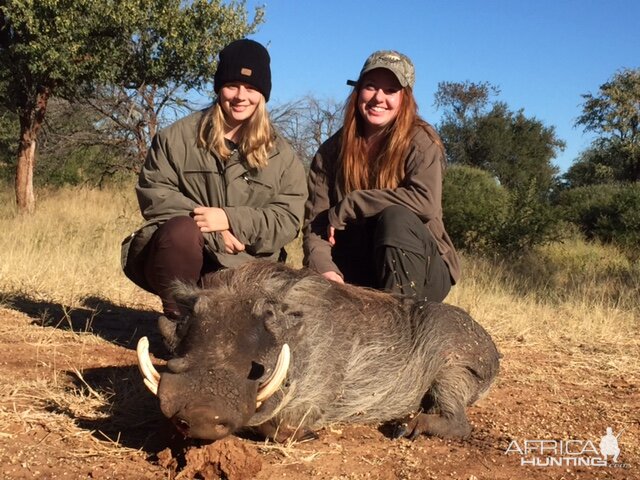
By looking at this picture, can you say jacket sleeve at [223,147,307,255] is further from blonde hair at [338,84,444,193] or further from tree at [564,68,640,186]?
tree at [564,68,640,186]

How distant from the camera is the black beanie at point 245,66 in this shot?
3482 millimetres

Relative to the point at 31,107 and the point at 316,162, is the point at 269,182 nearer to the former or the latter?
the point at 316,162

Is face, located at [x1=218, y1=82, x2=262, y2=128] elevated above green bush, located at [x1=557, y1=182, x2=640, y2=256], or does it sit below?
above

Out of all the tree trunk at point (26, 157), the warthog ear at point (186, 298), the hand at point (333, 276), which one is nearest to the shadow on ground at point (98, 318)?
the hand at point (333, 276)

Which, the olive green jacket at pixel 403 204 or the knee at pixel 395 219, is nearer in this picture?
the knee at pixel 395 219

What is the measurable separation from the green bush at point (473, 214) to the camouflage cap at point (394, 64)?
6.97 m

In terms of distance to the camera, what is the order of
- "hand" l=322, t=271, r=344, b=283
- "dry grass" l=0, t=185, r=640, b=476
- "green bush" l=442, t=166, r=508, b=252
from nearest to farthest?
"dry grass" l=0, t=185, r=640, b=476 < "hand" l=322, t=271, r=344, b=283 < "green bush" l=442, t=166, r=508, b=252

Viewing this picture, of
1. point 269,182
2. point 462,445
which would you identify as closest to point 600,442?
point 462,445

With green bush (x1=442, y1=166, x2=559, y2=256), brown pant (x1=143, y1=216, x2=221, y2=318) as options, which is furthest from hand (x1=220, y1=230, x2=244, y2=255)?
green bush (x1=442, y1=166, x2=559, y2=256)

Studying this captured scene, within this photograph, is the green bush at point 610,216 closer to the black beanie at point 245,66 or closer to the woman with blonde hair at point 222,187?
the woman with blonde hair at point 222,187

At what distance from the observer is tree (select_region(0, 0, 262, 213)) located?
10.0 metres

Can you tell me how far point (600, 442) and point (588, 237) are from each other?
12547 millimetres

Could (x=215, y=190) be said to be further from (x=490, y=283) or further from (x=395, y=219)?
(x=490, y=283)

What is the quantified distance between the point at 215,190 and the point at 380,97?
1004mm
